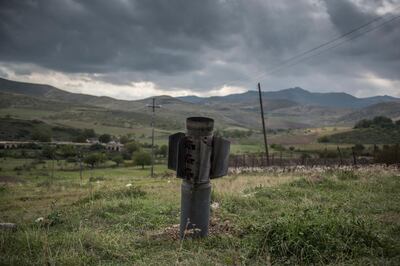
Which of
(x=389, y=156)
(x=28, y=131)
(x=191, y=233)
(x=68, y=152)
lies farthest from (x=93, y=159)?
(x=191, y=233)

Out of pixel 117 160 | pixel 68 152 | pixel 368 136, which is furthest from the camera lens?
pixel 368 136

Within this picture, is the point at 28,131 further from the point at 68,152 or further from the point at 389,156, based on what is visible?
the point at 389,156

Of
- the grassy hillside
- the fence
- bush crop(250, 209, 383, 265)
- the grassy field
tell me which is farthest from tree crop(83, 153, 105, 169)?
bush crop(250, 209, 383, 265)

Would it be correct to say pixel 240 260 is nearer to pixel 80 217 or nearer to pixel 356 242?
pixel 356 242

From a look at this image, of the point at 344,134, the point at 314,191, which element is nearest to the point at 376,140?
the point at 344,134

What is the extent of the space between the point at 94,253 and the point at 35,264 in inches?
34.6

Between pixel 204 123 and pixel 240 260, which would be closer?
pixel 240 260

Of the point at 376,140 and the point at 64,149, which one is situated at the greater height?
the point at 376,140

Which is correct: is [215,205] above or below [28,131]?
above

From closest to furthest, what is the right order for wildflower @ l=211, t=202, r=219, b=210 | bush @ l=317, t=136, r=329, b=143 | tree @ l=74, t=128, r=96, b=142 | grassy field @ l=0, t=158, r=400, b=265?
1. grassy field @ l=0, t=158, r=400, b=265
2. wildflower @ l=211, t=202, r=219, b=210
3. bush @ l=317, t=136, r=329, b=143
4. tree @ l=74, t=128, r=96, b=142

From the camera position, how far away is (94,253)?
4910mm

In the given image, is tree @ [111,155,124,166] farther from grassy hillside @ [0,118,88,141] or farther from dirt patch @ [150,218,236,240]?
dirt patch @ [150,218,236,240]

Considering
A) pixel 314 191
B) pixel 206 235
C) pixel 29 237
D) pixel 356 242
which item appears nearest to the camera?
pixel 356 242

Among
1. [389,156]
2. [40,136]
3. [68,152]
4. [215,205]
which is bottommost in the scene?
[68,152]
